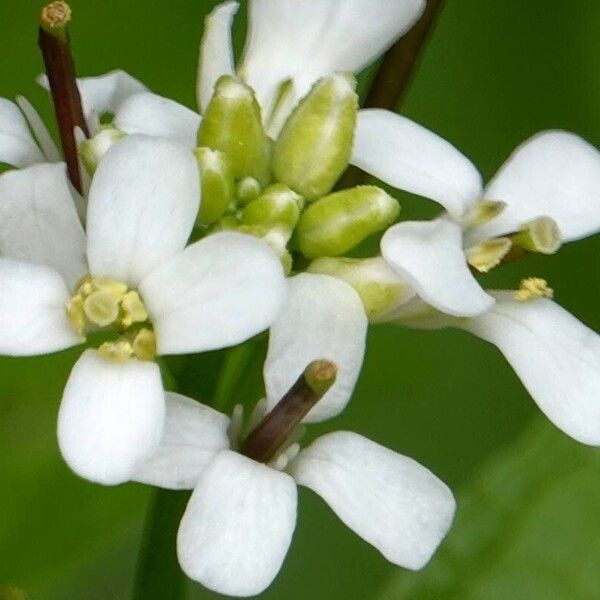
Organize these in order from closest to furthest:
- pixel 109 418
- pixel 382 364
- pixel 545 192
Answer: pixel 109 418 < pixel 545 192 < pixel 382 364

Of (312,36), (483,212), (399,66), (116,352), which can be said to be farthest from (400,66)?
(116,352)

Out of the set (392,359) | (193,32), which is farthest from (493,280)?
(193,32)

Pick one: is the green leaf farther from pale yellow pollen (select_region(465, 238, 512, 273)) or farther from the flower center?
the flower center

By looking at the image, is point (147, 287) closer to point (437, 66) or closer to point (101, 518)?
point (101, 518)

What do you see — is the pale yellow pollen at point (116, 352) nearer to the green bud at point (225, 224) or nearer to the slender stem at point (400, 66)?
the green bud at point (225, 224)

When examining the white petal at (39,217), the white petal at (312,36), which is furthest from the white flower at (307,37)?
the white petal at (39,217)

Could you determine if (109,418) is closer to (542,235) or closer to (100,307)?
(100,307)
